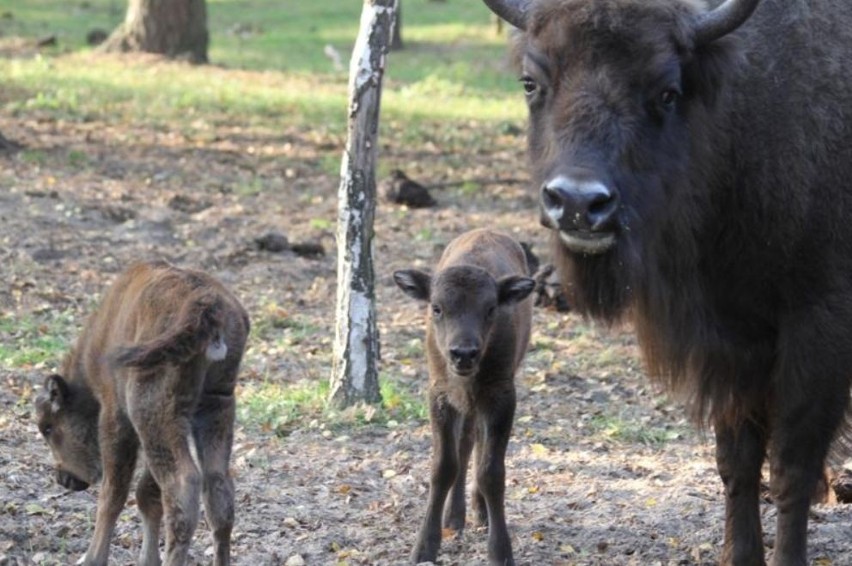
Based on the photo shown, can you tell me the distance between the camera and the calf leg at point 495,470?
Answer: 721 centimetres

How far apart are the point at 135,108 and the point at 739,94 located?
48.7ft

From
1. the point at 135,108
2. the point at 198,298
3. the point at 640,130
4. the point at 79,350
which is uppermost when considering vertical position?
the point at 640,130

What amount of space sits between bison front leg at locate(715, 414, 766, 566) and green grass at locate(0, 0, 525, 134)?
27.2 ft

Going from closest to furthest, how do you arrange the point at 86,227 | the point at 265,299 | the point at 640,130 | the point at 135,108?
the point at 640,130 → the point at 265,299 → the point at 86,227 → the point at 135,108

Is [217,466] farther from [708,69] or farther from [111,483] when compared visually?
[708,69]

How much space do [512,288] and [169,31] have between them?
59.9 feet

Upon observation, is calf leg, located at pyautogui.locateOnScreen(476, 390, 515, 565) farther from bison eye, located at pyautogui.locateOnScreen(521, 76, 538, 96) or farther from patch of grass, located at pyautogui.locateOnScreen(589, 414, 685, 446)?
patch of grass, located at pyautogui.locateOnScreen(589, 414, 685, 446)

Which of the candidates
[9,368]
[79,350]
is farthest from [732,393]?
[9,368]

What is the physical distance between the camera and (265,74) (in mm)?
24859

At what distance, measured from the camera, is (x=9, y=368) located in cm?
1006

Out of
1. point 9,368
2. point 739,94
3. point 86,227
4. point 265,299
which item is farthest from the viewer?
point 86,227

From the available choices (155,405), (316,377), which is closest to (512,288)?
(155,405)

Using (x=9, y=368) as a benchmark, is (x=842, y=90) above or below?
above

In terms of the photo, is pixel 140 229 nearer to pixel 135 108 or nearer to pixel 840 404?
pixel 135 108
